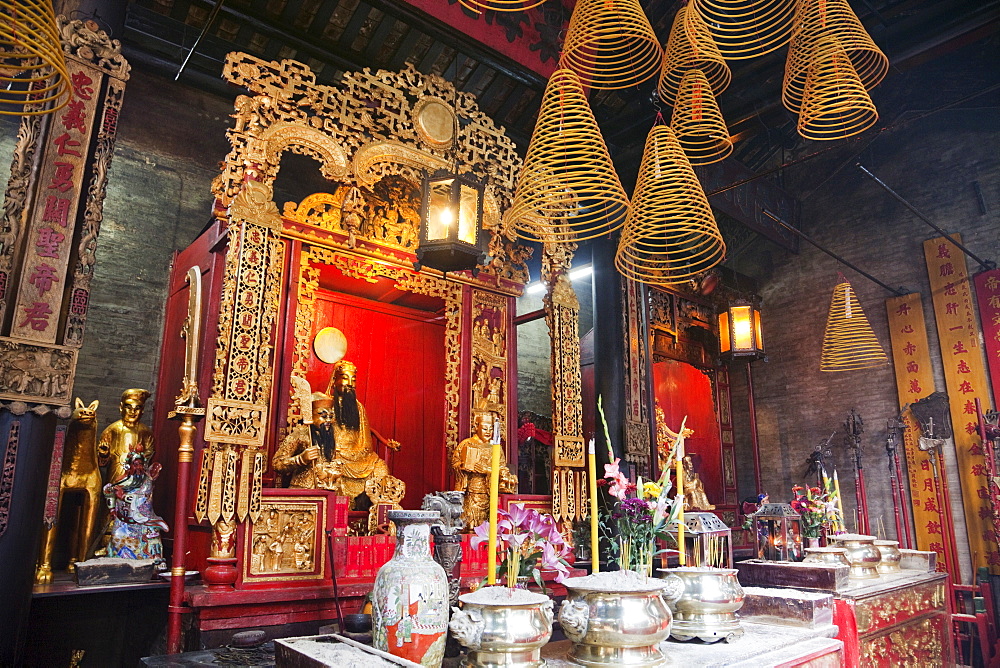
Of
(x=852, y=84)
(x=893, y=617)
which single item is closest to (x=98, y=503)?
(x=893, y=617)

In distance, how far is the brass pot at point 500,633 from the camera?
4.98 ft

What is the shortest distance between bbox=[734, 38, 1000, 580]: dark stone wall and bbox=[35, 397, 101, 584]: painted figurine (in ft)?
26.3

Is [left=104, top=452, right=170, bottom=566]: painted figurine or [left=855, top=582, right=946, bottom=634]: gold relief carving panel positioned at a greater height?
[left=104, top=452, right=170, bottom=566]: painted figurine

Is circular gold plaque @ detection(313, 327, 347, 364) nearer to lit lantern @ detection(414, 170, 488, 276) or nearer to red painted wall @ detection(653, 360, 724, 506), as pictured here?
lit lantern @ detection(414, 170, 488, 276)

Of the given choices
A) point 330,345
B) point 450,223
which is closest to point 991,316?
point 450,223

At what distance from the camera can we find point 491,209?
6.17 meters

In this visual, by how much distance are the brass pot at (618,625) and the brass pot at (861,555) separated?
102 inches

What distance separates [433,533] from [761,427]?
8.65 metres

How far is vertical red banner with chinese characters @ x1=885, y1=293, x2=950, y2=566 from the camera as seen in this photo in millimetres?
7699

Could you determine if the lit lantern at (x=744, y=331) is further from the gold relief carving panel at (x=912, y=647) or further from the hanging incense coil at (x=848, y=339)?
the gold relief carving panel at (x=912, y=647)

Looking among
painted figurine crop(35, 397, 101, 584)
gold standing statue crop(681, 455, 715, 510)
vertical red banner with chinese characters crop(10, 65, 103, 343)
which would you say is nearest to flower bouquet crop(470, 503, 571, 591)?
vertical red banner with chinese characters crop(10, 65, 103, 343)

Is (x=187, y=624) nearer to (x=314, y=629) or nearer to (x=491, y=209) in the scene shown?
(x=314, y=629)

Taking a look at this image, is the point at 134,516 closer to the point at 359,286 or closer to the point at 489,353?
the point at 359,286

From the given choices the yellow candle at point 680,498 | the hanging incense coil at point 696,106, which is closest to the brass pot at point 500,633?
the yellow candle at point 680,498
